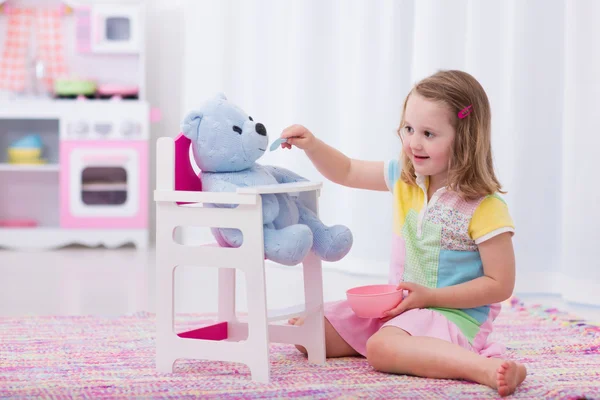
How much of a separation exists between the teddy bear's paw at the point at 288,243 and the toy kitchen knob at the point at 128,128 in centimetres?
206

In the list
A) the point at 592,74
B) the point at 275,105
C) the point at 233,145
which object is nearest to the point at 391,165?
the point at 233,145

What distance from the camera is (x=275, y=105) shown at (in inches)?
107

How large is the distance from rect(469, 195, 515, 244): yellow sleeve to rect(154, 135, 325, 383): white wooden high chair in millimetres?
255

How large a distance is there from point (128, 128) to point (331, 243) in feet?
6.62

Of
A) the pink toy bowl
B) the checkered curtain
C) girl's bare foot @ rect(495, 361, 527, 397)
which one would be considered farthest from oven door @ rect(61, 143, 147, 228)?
girl's bare foot @ rect(495, 361, 527, 397)

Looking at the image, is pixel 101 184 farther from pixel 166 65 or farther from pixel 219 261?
pixel 219 261

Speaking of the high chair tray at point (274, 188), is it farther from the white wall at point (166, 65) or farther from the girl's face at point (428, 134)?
the white wall at point (166, 65)

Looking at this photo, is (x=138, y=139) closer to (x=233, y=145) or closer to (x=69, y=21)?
(x=69, y=21)

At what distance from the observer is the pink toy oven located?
3104mm

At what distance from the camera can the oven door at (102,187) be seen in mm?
3113

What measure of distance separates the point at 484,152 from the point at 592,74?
84cm

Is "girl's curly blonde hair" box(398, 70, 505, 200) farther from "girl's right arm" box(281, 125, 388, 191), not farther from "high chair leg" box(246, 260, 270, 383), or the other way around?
"high chair leg" box(246, 260, 270, 383)

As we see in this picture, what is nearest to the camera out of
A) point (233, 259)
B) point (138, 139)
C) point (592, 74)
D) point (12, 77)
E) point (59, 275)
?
point (233, 259)

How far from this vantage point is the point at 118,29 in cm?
338
